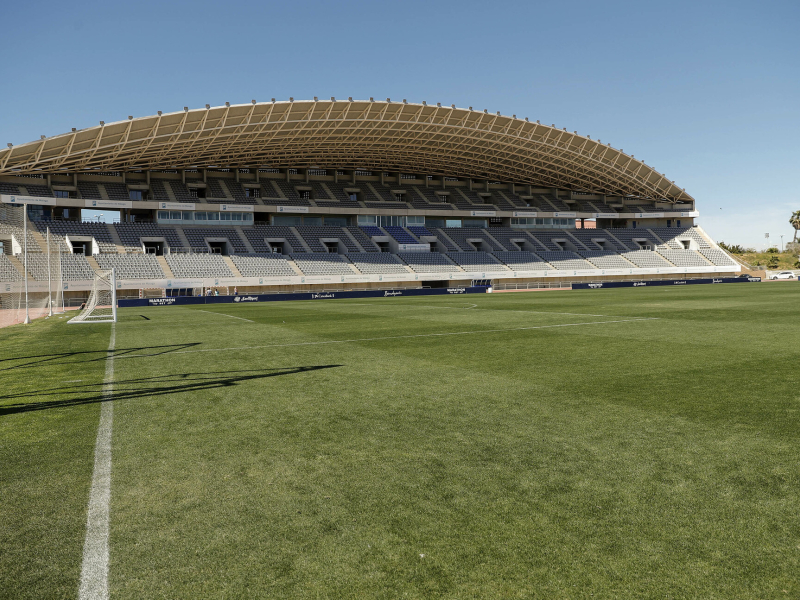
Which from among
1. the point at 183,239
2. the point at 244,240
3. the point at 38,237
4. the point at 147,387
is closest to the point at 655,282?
the point at 244,240

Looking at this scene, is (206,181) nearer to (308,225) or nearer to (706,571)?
(308,225)

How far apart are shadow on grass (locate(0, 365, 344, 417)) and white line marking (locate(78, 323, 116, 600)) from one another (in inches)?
58.4

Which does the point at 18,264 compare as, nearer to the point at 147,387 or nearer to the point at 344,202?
the point at 344,202

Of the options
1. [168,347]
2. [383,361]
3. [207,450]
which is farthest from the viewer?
[168,347]

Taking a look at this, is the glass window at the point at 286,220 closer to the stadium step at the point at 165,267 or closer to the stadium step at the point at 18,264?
the stadium step at the point at 165,267

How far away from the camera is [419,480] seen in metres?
3.96

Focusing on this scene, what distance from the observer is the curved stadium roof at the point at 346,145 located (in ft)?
133

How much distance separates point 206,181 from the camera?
56250 millimetres

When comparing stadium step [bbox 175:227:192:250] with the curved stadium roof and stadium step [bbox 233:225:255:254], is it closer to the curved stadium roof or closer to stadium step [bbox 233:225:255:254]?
stadium step [bbox 233:225:255:254]

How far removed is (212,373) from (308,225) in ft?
171

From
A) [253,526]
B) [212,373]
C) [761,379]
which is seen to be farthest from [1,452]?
[761,379]

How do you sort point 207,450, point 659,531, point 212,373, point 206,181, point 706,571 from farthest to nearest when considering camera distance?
point 206,181 < point 212,373 < point 207,450 < point 659,531 < point 706,571

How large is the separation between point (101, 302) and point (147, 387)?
29820mm

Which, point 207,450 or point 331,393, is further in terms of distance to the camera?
point 331,393
